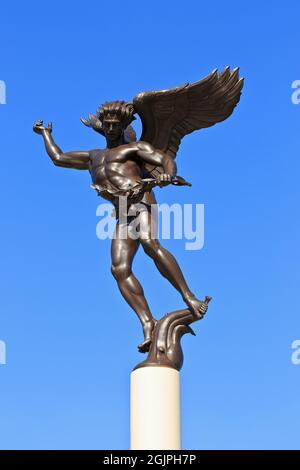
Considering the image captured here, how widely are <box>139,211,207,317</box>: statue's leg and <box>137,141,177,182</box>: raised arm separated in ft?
2.12

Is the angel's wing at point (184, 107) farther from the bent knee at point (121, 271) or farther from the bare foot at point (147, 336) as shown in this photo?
the bare foot at point (147, 336)

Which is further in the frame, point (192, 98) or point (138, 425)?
point (192, 98)

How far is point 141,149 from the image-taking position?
35.0 feet

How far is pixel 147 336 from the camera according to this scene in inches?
391

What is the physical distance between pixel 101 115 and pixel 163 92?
0.85 m

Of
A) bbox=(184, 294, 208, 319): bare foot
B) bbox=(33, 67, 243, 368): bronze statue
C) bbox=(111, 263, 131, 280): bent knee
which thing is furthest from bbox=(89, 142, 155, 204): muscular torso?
bbox=(184, 294, 208, 319): bare foot

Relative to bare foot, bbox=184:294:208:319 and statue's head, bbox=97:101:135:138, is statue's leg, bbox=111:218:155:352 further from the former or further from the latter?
statue's head, bbox=97:101:135:138

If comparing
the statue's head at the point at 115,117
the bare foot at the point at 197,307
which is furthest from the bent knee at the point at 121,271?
the statue's head at the point at 115,117

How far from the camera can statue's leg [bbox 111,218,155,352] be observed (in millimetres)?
10070

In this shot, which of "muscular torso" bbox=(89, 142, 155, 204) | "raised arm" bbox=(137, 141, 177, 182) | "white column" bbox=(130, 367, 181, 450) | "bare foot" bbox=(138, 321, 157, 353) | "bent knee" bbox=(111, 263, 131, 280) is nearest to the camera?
"white column" bbox=(130, 367, 181, 450)
